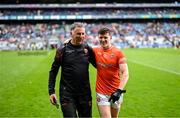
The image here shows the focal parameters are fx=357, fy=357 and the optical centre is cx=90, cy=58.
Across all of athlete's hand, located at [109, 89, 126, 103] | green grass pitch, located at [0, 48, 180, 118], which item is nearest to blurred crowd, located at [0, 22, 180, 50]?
green grass pitch, located at [0, 48, 180, 118]

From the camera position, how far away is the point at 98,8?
249 ft

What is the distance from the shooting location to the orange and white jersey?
6.27 m

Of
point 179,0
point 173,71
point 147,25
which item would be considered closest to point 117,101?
point 173,71

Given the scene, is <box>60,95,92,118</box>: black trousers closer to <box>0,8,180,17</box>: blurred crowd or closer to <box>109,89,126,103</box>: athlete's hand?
Answer: <box>109,89,126,103</box>: athlete's hand

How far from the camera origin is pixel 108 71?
6.31 m

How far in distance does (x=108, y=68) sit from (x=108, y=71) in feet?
0.17

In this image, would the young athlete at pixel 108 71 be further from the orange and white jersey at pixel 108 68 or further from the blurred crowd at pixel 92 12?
the blurred crowd at pixel 92 12

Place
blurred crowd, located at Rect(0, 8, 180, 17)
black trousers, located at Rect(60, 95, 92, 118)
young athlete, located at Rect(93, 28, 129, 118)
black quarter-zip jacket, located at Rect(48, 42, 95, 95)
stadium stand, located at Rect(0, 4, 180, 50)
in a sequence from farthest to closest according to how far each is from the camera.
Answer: blurred crowd, located at Rect(0, 8, 180, 17)
stadium stand, located at Rect(0, 4, 180, 50)
young athlete, located at Rect(93, 28, 129, 118)
black quarter-zip jacket, located at Rect(48, 42, 95, 95)
black trousers, located at Rect(60, 95, 92, 118)

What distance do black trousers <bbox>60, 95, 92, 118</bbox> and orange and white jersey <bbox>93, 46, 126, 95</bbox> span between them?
38cm

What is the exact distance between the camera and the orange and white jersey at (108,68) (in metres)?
6.27

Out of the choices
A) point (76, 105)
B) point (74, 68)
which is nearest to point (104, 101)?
point (76, 105)

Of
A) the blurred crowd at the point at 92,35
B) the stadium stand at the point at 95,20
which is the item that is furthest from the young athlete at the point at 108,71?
the stadium stand at the point at 95,20

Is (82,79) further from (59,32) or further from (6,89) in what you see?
(59,32)

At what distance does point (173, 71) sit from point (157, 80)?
382 cm
